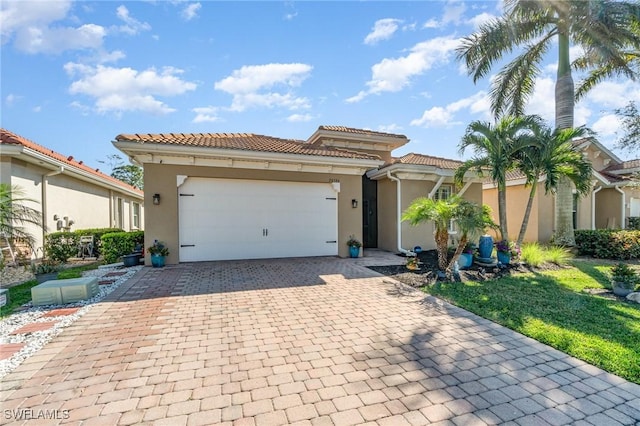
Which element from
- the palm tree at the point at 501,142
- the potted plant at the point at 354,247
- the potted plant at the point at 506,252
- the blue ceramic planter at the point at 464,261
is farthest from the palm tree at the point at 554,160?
the potted plant at the point at 354,247

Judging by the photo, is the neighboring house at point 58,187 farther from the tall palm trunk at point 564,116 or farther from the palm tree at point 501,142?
the tall palm trunk at point 564,116

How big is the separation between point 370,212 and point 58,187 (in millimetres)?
12712

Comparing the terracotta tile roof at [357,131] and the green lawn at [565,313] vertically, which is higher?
the terracotta tile roof at [357,131]

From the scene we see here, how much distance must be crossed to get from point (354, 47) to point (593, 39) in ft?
27.4

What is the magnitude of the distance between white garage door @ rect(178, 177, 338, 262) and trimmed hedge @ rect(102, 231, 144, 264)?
2319 mm

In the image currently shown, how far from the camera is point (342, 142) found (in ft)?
48.7

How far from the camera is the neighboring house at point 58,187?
9.06 meters

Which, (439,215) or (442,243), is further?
(442,243)

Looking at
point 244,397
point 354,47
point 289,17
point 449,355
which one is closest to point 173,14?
point 289,17

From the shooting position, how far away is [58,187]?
11531 millimetres

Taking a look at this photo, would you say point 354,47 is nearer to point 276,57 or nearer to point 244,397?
point 276,57

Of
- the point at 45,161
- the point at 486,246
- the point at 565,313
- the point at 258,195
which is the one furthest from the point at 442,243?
the point at 45,161

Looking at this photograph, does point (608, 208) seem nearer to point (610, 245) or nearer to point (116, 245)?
point (610, 245)

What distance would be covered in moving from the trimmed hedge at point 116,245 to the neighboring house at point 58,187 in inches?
91.3
